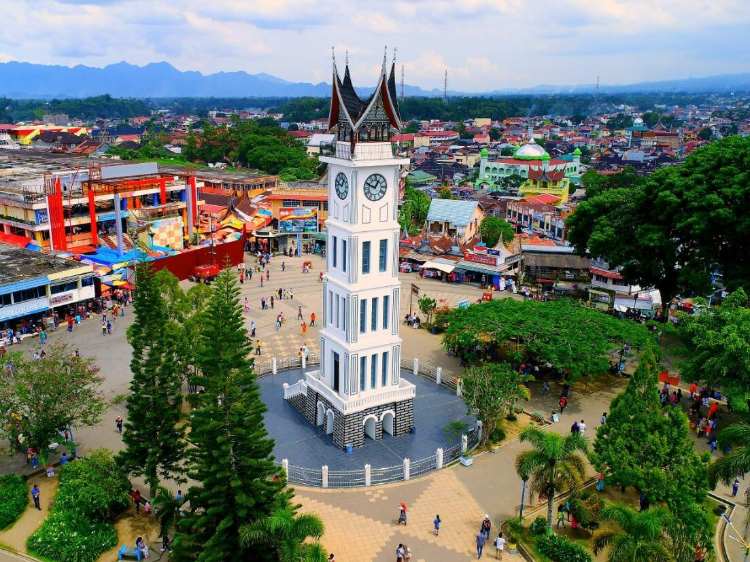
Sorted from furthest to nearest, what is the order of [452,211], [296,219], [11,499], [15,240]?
[452,211] < [296,219] < [15,240] < [11,499]

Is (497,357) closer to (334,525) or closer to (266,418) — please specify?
(266,418)

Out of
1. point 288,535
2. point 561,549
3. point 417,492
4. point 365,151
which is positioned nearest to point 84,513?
point 288,535

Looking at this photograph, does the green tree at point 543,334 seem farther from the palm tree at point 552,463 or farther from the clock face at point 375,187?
the clock face at point 375,187

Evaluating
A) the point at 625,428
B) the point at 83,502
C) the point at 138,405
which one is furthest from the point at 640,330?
the point at 83,502

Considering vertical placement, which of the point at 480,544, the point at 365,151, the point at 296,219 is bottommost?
the point at 480,544

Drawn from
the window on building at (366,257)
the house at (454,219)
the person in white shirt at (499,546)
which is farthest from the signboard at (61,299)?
the house at (454,219)

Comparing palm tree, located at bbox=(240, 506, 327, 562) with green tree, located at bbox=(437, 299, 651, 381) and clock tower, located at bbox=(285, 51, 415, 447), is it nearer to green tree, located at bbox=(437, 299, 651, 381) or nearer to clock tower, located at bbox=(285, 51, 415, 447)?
clock tower, located at bbox=(285, 51, 415, 447)

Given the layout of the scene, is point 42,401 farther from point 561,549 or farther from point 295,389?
point 561,549
